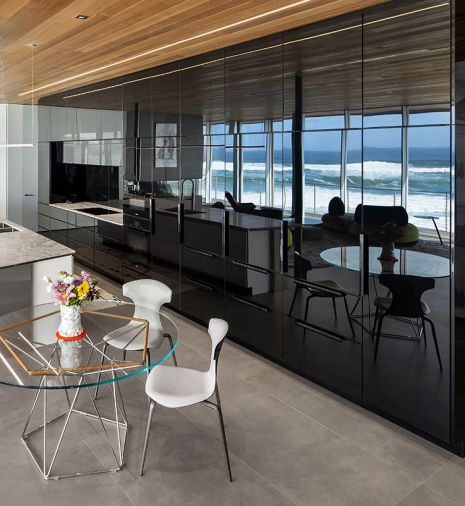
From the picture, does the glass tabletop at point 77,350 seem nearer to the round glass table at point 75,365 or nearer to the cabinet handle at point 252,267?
the round glass table at point 75,365

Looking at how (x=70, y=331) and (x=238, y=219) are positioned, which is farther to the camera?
(x=238, y=219)

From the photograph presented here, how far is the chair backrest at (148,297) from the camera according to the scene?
147 inches

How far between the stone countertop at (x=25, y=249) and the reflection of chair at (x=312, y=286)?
7.13ft

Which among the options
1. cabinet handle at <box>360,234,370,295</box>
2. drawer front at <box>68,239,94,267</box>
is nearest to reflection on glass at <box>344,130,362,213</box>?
cabinet handle at <box>360,234,370,295</box>

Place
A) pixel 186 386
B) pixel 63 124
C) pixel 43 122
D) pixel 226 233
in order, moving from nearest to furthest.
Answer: pixel 186 386 < pixel 226 233 < pixel 63 124 < pixel 43 122

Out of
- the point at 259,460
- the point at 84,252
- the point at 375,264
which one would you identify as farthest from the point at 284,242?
the point at 84,252

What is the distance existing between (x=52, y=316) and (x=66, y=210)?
5362mm

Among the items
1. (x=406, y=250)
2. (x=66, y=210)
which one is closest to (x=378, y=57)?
(x=406, y=250)

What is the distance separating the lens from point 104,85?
6.85 meters

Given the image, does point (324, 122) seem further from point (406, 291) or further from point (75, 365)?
point (75, 365)

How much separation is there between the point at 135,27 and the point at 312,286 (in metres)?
2.46

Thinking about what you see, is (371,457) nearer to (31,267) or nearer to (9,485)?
(9,485)

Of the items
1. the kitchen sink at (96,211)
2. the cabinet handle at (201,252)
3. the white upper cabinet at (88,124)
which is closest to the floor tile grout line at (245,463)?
the cabinet handle at (201,252)

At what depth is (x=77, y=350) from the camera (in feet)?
9.42
